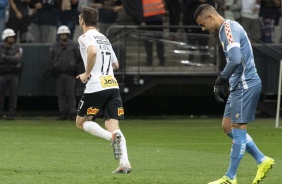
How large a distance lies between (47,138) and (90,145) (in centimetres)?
170

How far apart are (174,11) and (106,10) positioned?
5.79 feet

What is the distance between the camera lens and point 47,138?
1941 centimetres

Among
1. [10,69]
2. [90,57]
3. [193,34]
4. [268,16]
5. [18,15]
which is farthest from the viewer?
[268,16]

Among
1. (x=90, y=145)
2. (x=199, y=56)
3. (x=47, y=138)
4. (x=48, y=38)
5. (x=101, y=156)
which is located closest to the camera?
(x=101, y=156)

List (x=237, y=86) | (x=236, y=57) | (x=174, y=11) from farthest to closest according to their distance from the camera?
(x=174, y=11)
(x=237, y=86)
(x=236, y=57)

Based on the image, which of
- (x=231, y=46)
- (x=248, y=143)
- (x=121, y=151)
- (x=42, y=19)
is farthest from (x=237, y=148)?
(x=42, y=19)

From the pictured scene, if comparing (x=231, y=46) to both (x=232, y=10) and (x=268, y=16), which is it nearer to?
(x=232, y=10)

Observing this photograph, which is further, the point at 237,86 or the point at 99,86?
the point at 99,86

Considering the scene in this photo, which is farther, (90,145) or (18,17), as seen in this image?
(18,17)

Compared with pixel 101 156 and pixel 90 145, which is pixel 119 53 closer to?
pixel 90 145

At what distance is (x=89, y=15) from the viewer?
42.4 ft

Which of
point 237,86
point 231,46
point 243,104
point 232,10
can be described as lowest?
point 232,10

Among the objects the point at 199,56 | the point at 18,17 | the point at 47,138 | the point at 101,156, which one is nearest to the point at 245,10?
the point at 199,56

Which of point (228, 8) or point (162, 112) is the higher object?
point (228, 8)
